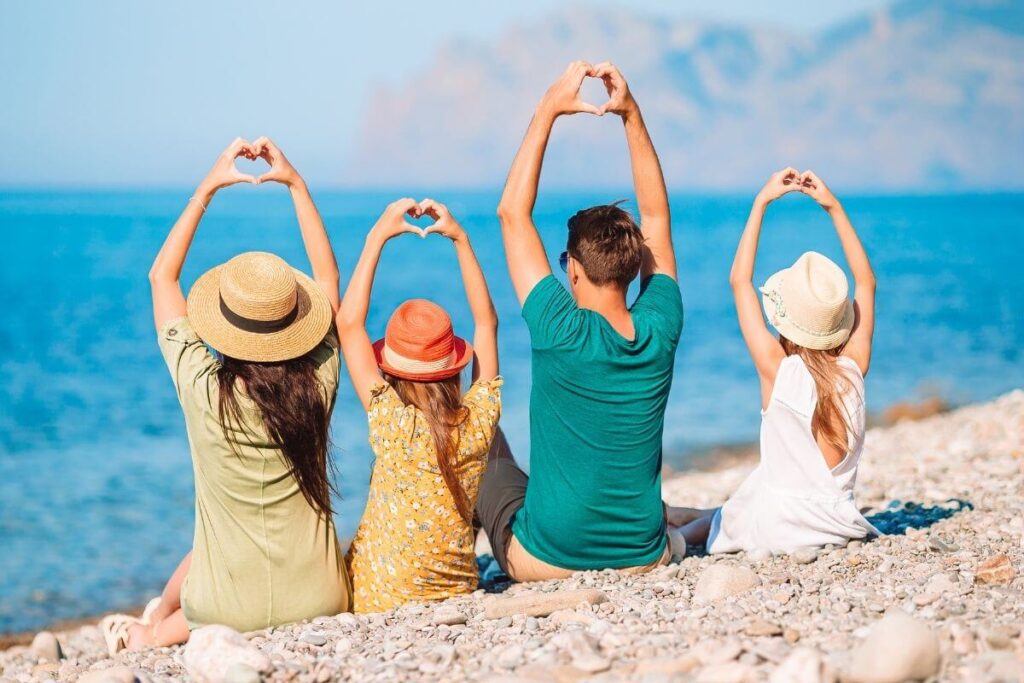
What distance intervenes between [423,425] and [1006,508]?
132 inches

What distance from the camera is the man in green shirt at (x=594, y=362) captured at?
490 centimetres

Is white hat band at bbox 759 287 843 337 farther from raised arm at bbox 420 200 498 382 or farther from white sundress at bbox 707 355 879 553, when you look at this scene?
raised arm at bbox 420 200 498 382

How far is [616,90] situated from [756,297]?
3.81 ft

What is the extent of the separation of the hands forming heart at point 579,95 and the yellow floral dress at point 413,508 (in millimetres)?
1282

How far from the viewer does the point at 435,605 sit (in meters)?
5.01

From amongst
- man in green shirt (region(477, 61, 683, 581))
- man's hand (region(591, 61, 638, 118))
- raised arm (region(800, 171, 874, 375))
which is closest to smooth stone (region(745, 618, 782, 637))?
man in green shirt (region(477, 61, 683, 581))

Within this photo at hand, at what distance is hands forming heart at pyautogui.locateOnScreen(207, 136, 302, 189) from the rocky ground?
195 centimetres

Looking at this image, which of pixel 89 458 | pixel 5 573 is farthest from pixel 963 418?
pixel 89 458

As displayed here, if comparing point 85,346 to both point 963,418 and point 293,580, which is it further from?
point 293,580

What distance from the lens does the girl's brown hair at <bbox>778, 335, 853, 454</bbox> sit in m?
5.27

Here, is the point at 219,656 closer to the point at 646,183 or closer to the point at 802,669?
the point at 802,669

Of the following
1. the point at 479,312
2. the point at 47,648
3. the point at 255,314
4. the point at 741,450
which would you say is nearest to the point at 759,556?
the point at 479,312

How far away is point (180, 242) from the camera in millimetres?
4941

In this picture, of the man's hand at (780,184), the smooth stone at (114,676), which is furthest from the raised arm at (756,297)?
the smooth stone at (114,676)
